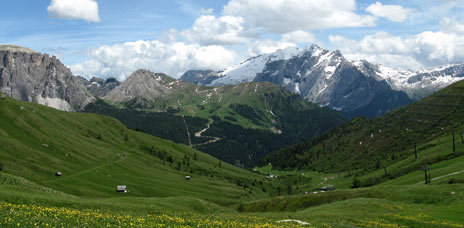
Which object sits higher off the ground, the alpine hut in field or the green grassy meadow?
the green grassy meadow

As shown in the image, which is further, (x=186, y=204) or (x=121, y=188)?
(x=121, y=188)

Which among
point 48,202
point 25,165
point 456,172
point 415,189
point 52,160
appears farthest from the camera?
point 52,160

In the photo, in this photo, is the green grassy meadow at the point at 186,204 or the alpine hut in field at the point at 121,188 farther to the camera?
the alpine hut in field at the point at 121,188

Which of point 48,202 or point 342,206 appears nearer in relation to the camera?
point 48,202

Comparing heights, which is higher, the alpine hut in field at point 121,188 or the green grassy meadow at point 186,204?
the green grassy meadow at point 186,204

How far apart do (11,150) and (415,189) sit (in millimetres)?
184769

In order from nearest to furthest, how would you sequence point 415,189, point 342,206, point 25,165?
point 342,206 < point 415,189 < point 25,165

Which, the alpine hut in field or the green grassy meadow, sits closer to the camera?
the green grassy meadow

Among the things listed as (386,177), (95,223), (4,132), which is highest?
(4,132)

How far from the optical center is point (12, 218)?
93.0ft

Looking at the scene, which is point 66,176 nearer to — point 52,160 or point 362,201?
point 52,160

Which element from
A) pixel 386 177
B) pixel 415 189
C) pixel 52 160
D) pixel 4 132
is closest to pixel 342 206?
Result: pixel 415 189

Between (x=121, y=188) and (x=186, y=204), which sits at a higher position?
(x=186, y=204)

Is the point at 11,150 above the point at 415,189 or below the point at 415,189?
above
